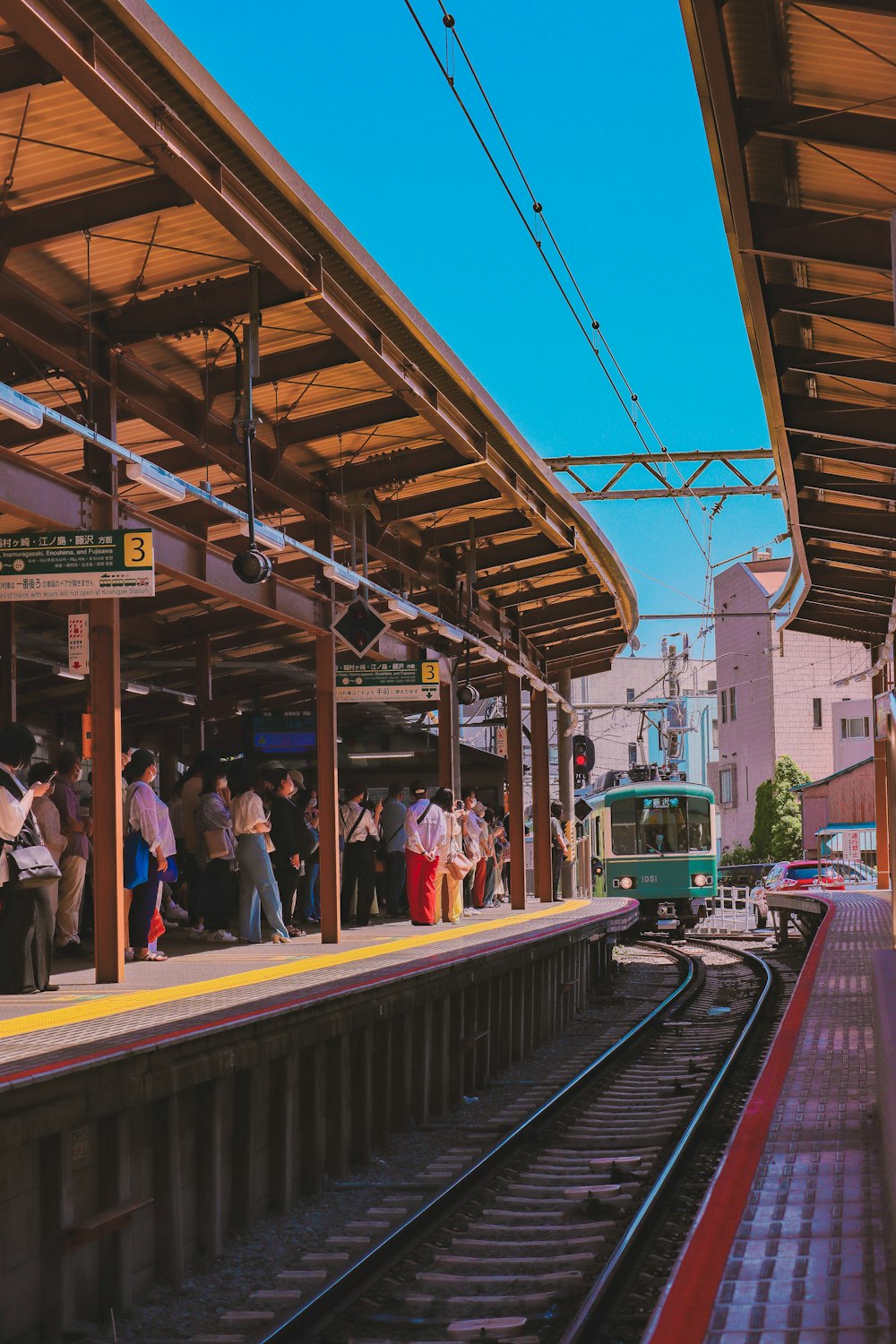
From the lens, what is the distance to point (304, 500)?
551 inches

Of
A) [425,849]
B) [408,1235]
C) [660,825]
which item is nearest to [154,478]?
[408,1235]

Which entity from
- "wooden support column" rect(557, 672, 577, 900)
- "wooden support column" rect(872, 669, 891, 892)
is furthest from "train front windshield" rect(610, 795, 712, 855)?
"wooden support column" rect(872, 669, 891, 892)

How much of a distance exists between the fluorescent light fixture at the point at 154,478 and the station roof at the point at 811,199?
136 inches

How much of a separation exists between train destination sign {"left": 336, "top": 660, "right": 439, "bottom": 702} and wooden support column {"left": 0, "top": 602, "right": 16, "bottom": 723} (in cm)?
296

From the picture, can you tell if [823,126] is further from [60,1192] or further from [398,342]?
[60,1192]

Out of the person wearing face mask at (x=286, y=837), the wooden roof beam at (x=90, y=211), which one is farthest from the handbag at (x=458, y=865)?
the wooden roof beam at (x=90, y=211)

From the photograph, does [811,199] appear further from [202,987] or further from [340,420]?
[202,987]

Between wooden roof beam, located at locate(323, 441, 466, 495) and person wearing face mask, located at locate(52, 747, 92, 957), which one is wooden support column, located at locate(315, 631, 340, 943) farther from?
person wearing face mask, located at locate(52, 747, 92, 957)

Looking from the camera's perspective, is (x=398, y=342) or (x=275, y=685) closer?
(x=398, y=342)

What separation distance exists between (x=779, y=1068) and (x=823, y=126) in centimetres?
505

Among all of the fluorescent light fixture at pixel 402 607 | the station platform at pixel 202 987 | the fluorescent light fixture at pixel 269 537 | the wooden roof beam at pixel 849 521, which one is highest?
the wooden roof beam at pixel 849 521

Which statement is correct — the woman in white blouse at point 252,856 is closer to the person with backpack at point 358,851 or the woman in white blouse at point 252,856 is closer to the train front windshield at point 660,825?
the person with backpack at point 358,851

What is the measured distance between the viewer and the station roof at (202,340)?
7781 mm

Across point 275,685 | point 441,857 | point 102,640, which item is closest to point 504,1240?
point 102,640
